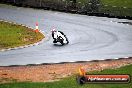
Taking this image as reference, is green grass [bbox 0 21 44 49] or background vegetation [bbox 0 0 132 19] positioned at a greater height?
background vegetation [bbox 0 0 132 19]

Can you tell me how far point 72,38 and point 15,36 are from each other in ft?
16.5

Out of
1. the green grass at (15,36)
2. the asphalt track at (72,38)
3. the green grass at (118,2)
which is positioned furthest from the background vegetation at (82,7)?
the green grass at (15,36)

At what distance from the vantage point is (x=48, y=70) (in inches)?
875

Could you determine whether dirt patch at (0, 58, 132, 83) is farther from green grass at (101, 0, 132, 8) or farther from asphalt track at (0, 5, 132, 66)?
green grass at (101, 0, 132, 8)

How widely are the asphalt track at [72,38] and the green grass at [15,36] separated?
1.23 meters

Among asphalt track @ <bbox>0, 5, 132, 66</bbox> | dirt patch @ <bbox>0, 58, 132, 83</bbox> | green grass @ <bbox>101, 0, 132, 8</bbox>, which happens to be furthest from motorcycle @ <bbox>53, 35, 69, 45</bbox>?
green grass @ <bbox>101, 0, 132, 8</bbox>

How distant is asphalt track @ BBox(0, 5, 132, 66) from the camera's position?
82.1 feet

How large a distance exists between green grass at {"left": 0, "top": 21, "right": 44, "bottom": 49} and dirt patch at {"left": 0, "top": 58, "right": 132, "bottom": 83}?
613 cm

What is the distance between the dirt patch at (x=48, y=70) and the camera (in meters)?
20.8

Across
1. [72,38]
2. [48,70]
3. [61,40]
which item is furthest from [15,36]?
[48,70]

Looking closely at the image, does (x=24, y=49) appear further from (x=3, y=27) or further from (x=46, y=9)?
(x=46, y=9)

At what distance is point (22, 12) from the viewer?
4369 cm

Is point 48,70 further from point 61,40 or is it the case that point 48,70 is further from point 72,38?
point 72,38

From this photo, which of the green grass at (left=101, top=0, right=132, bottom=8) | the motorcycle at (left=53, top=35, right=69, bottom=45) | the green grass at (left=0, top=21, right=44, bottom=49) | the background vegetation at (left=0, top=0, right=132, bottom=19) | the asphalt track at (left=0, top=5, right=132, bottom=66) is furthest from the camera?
the green grass at (left=101, top=0, right=132, bottom=8)
